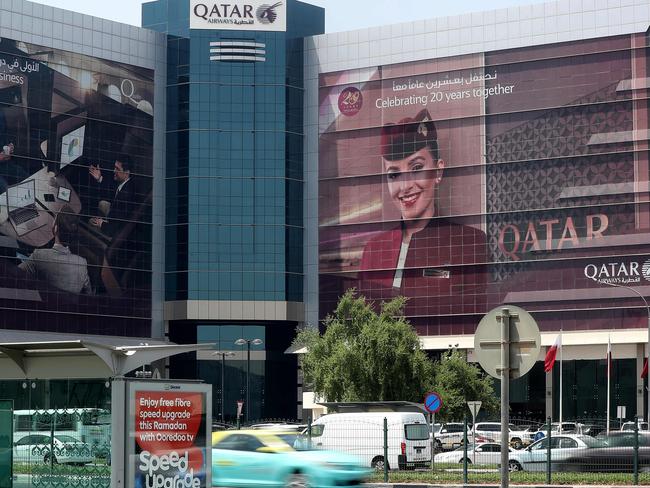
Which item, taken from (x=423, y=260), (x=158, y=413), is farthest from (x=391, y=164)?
(x=158, y=413)

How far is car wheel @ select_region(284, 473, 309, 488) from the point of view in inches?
985

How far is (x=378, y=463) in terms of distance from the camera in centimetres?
3672

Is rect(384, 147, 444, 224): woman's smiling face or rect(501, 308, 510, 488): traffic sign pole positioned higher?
rect(384, 147, 444, 224): woman's smiling face

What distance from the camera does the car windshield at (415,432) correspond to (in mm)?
38438

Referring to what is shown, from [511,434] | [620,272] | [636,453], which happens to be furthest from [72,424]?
[620,272]

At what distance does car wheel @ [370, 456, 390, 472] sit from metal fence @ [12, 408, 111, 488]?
20.3m

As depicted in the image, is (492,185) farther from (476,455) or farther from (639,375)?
(476,455)

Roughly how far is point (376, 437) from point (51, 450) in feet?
72.6

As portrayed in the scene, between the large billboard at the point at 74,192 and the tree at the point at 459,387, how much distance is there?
27.8m

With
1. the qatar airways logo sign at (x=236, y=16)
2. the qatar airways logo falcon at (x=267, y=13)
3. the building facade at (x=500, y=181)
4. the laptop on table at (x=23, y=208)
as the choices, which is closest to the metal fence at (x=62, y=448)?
the building facade at (x=500, y=181)

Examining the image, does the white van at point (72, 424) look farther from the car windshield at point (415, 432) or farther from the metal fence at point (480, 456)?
the car windshield at point (415, 432)

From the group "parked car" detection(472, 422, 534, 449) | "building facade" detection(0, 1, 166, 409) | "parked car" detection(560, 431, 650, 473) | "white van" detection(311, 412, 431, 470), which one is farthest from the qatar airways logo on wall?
"parked car" detection(560, 431, 650, 473)

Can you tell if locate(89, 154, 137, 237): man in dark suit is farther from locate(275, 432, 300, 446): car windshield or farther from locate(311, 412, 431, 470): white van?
locate(275, 432, 300, 446): car windshield

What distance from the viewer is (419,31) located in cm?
9038
